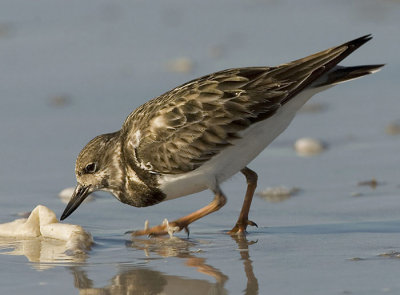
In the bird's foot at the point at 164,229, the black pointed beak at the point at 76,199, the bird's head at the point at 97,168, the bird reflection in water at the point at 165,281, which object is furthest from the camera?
the bird's head at the point at 97,168

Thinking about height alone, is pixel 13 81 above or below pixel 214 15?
below

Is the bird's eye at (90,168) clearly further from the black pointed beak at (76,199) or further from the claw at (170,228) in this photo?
the claw at (170,228)

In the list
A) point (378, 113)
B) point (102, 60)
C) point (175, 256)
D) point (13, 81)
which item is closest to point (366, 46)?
point (378, 113)

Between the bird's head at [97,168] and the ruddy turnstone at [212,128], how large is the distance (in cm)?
4

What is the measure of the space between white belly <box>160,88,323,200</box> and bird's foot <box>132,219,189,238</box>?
0.69 feet

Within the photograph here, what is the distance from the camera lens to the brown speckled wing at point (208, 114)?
16.6 feet

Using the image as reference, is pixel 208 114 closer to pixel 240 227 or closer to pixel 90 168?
pixel 240 227

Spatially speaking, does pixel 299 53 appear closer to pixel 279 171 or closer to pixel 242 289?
pixel 279 171

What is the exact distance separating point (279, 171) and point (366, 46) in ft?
9.22

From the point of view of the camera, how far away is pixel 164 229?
500 cm

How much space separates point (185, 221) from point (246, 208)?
369 millimetres

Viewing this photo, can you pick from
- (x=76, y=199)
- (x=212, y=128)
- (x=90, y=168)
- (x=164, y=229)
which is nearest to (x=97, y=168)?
(x=90, y=168)

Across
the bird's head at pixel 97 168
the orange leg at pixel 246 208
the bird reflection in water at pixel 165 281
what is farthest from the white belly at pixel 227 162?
the bird reflection in water at pixel 165 281

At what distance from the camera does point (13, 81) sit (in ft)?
26.0
